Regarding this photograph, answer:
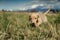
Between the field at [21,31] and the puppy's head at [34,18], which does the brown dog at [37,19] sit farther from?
the field at [21,31]

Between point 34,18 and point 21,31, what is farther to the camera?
point 34,18

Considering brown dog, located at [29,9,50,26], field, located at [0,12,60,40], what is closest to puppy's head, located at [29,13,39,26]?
brown dog, located at [29,9,50,26]

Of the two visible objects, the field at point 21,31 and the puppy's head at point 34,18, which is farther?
the puppy's head at point 34,18

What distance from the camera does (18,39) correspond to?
2537mm

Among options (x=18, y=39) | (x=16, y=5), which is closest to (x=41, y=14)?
(x=16, y=5)

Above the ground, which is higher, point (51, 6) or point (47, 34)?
point (51, 6)

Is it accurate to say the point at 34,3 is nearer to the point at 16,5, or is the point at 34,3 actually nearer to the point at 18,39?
the point at 16,5

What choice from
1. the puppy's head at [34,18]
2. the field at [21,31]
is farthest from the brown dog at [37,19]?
the field at [21,31]

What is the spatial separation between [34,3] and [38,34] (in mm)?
953

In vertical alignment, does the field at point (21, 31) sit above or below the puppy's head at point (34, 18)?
below

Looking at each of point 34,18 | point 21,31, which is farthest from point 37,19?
point 21,31

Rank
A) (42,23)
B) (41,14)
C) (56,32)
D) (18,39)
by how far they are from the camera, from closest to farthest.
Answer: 1. (18,39)
2. (56,32)
3. (42,23)
4. (41,14)

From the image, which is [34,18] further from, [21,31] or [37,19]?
[21,31]

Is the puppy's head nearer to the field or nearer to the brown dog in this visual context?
the brown dog
